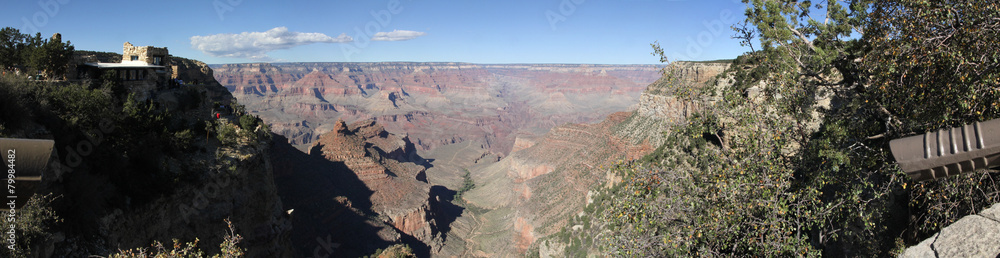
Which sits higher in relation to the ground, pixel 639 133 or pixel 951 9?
pixel 951 9

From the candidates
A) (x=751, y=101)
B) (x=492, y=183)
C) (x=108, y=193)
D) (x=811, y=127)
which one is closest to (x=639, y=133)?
(x=811, y=127)

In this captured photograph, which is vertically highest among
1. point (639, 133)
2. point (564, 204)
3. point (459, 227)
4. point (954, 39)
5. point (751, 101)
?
point (954, 39)

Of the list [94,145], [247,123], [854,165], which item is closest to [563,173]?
[247,123]

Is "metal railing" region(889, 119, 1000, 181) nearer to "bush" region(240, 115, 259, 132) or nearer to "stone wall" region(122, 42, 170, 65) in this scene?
"bush" region(240, 115, 259, 132)

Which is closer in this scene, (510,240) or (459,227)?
(510,240)

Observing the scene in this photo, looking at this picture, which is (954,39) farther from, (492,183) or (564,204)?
(492,183)

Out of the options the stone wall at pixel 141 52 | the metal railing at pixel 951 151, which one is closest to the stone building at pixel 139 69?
the stone wall at pixel 141 52

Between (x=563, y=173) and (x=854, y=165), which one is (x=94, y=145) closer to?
(x=854, y=165)
